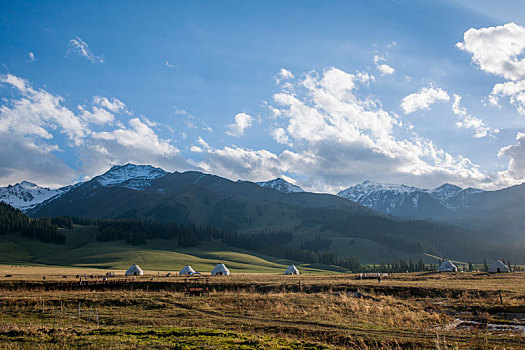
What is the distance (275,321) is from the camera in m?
25.3

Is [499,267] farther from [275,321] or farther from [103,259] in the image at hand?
[103,259]

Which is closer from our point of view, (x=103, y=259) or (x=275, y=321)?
(x=275, y=321)

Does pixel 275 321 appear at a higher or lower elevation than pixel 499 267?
higher

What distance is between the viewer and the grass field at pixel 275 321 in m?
18.1

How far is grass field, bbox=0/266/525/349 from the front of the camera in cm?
1812

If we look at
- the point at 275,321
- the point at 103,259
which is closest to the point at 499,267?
the point at 275,321

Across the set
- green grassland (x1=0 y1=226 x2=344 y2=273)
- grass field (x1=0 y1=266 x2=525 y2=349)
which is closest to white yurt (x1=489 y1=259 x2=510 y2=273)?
grass field (x1=0 y1=266 x2=525 y2=349)

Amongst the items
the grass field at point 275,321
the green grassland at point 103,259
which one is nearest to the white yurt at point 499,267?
→ the grass field at point 275,321

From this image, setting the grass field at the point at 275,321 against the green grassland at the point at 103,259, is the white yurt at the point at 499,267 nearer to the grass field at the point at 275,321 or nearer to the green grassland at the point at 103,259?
the grass field at the point at 275,321

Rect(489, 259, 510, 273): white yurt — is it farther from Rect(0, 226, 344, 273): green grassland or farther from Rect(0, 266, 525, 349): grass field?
Rect(0, 226, 344, 273): green grassland

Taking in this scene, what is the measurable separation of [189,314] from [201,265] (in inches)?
5325

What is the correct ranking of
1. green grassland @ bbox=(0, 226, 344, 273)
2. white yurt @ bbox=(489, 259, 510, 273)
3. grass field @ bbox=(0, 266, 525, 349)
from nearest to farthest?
grass field @ bbox=(0, 266, 525, 349)
white yurt @ bbox=(489, 259, 510, 273)
green grassland @ bbox=(0, 226, 344, 273)

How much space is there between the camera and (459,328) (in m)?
23.4

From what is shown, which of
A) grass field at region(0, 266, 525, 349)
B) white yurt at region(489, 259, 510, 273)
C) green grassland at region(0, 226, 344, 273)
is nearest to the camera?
grass field at region(0, 266, 525, 349)
